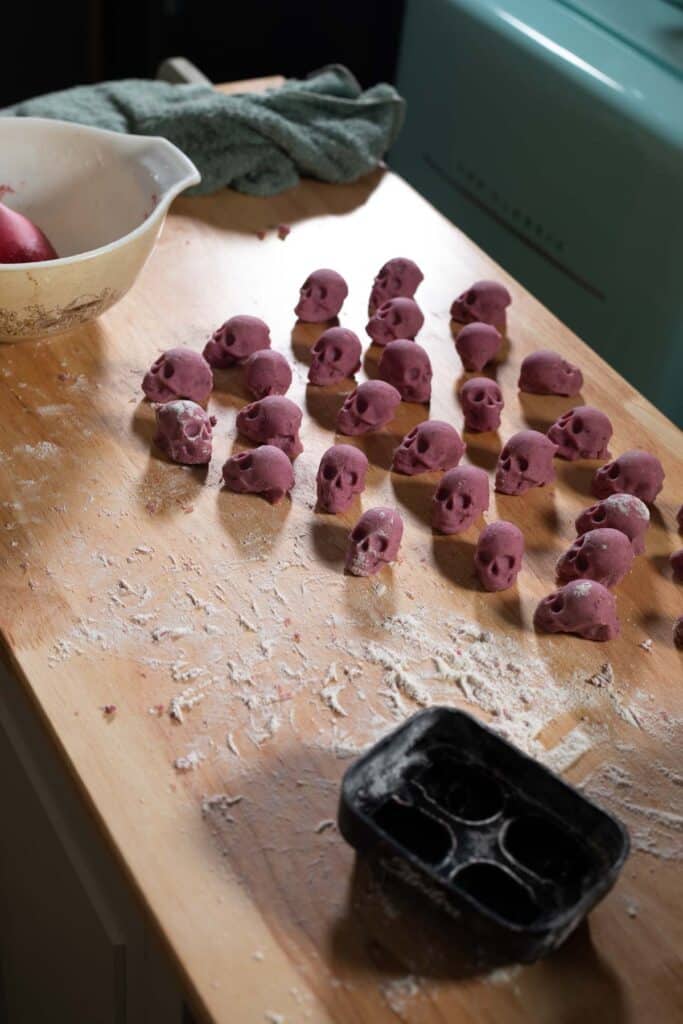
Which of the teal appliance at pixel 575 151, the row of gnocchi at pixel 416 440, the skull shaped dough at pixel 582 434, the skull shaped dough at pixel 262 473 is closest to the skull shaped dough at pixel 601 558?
the row of gnocchi at pixel 416 440

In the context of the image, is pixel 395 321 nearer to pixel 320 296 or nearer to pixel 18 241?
pixel 320 296

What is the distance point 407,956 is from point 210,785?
6.8 inches

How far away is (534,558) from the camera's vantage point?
3.30ft

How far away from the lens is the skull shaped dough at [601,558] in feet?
3.14

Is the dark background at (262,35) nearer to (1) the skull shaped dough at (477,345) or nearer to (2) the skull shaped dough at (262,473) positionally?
(1) the skull shaped dough at (477,345)

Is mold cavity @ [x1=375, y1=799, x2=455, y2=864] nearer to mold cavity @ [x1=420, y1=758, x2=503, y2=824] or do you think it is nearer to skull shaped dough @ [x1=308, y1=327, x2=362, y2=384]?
mold cavity @ [x1=420, y1=758, x2=503, y2=824]

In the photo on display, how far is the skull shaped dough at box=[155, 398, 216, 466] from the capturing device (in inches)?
40.6

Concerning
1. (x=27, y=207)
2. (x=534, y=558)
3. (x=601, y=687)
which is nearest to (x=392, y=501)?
(x=534, y=558)

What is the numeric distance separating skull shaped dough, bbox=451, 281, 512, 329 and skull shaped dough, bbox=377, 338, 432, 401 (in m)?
0.13

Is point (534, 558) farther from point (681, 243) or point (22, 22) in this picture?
point (22, 22)

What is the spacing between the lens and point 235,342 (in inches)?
45.3

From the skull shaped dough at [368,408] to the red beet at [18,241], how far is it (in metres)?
0.33

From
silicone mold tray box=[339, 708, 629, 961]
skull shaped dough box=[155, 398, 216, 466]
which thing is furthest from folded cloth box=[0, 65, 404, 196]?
silicone mold tray box=[339, 708, 629, 961]

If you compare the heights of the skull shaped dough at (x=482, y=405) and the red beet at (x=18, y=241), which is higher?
the red beet at (x=18, y=241)
